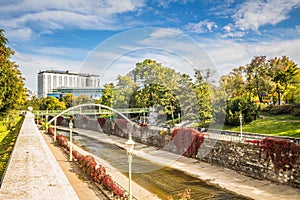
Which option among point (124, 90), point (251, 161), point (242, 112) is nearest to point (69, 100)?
point (124, 90)

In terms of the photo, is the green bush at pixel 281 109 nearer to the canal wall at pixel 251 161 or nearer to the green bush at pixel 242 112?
the green bush at pixel 242 112

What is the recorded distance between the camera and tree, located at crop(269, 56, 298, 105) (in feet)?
122

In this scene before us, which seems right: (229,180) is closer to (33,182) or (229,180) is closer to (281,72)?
(33,182)

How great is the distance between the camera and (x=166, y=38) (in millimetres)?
21109

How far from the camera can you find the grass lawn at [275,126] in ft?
85.5

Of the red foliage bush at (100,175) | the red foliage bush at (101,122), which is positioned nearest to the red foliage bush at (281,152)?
the red foliage bush at (100,175)

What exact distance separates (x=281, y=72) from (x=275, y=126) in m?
12.6

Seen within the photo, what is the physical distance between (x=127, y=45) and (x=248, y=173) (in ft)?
41.5

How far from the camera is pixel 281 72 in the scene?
37.6 metres

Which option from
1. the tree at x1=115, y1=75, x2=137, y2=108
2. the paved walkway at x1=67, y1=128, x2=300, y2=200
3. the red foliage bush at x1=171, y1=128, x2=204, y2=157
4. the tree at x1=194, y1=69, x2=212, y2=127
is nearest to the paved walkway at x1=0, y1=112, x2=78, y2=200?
the paved walkway at x1=67, y1=128, x2=300, y2=200

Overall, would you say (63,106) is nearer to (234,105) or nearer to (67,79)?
(234,105)

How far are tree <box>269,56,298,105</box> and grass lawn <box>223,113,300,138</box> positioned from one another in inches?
248

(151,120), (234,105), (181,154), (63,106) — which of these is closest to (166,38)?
(181,154)

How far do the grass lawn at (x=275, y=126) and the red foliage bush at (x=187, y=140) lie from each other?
8.41m
